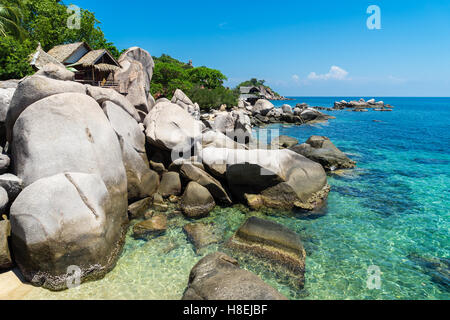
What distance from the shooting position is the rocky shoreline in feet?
18.5

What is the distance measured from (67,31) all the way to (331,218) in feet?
101

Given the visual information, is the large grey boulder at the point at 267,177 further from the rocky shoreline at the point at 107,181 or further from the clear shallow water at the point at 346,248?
the clear shallow water at the point at 346,248

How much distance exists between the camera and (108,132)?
822 centimetres

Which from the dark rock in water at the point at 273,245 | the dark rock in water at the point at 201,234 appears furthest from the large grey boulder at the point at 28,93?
the dark rock in water at the point at 273,245

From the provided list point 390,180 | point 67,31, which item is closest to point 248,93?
point 67,31

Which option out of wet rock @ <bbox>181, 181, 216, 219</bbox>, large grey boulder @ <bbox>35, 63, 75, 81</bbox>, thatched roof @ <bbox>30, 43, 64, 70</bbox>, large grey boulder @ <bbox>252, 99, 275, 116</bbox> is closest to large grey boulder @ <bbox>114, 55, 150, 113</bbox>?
thatched roof @ <bbox>30, 43, 64, 70</bbox>

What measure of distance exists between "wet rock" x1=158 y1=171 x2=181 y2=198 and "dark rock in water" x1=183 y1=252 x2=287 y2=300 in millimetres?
5163

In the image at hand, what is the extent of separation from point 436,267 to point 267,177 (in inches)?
224

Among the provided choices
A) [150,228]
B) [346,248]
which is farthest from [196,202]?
[346,248]

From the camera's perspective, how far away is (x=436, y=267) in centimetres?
698

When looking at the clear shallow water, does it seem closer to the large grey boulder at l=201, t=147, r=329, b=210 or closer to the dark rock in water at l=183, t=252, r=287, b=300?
the large grey boulder at l=201, t=147, r=329, b=210

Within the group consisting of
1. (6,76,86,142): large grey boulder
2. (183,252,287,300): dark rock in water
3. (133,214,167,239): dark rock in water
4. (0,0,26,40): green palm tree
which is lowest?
(133,214,167,239): dark rock in water

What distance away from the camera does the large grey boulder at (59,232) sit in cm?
546
